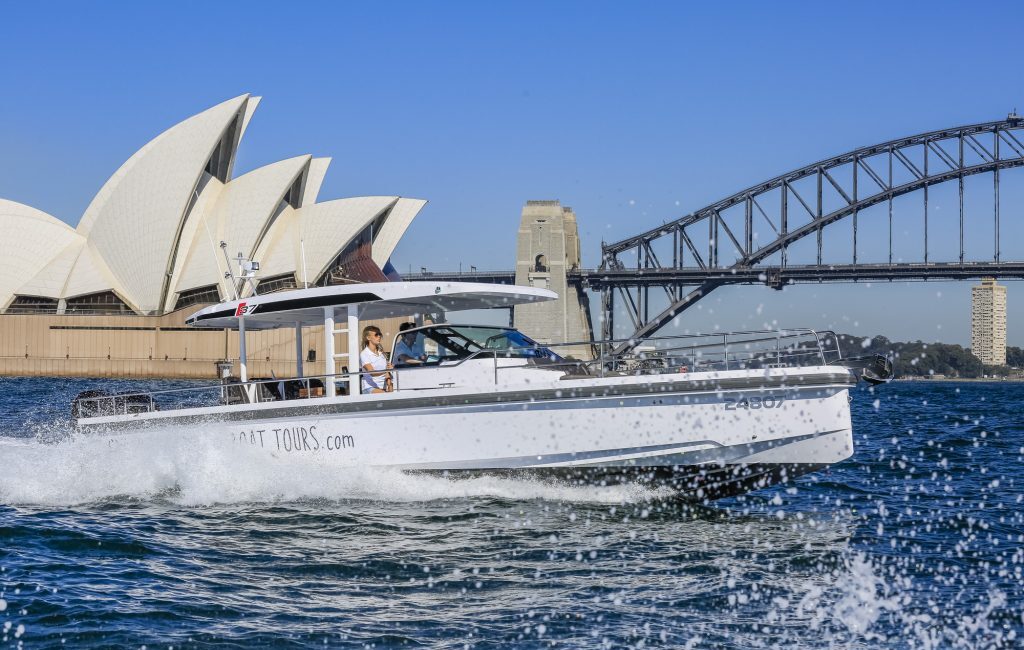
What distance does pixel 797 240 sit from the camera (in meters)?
84.4

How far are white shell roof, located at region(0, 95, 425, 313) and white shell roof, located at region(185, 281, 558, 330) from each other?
46039 millimetres

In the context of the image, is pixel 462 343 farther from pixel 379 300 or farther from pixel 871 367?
pixel 871 367

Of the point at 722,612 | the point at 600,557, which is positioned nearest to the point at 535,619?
the point at 722,612

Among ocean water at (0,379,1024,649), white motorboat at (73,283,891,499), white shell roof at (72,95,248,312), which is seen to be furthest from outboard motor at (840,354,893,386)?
white shell roof at (72,95,248,312)

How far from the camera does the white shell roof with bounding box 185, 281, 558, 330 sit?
38.4ft

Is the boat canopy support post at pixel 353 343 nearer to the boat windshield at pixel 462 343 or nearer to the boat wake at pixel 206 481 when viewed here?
the boat windshield at pixel 462 343

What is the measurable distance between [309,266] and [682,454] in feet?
189

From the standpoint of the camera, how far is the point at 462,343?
11.8 meters

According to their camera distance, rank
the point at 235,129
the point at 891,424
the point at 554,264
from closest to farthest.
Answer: the point at 891,424 → the point at 235,129 → the point at 554,264

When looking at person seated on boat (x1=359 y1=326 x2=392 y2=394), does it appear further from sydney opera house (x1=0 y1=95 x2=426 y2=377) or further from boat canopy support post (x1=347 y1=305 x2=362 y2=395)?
sydney opera house (x1=0 y1=95 x2=426 y2=377)

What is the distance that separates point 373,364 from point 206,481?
2248 millimetres

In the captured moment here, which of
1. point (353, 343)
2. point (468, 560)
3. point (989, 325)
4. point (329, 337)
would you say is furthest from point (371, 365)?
point (989, 325)

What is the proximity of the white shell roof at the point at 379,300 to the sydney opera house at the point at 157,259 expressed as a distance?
48819mm

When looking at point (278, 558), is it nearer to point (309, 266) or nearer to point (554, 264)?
point (309, 266)
